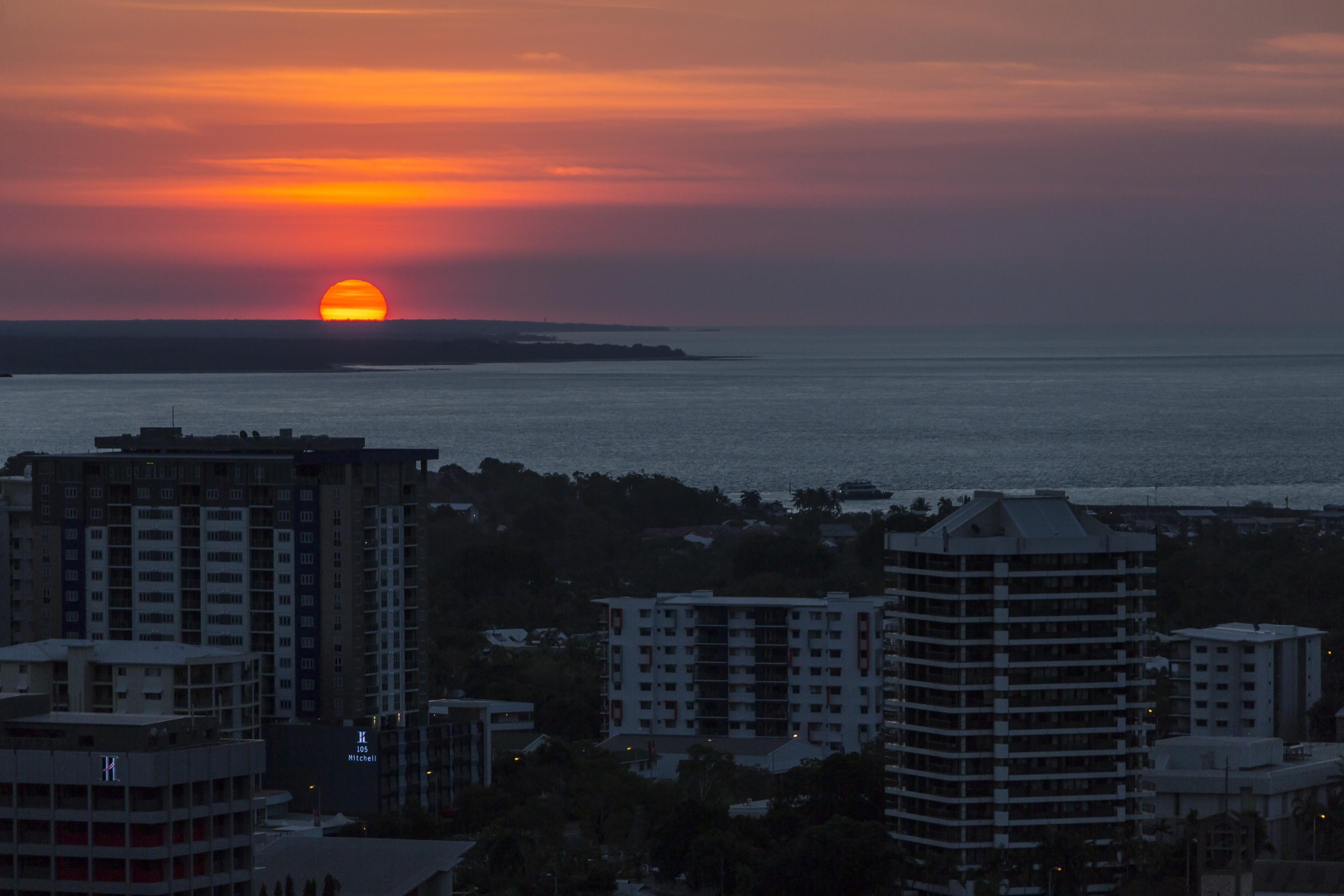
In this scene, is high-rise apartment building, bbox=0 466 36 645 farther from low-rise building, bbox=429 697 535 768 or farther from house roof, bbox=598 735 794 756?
house roof, bbox=598 735 794 756

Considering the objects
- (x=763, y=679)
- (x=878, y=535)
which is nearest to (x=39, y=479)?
(x=763, y=679)

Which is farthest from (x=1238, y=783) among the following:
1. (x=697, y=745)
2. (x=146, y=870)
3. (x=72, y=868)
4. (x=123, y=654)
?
(x=72, y=868)

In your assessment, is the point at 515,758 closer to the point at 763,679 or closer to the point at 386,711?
the point at 386,711

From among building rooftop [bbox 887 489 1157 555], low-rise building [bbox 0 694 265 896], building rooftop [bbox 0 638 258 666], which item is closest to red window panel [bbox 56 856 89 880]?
low-rise building [bbox 0 694 265 896]

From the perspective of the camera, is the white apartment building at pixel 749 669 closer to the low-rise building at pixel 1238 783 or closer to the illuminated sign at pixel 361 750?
the illuminated sign at pixel 361 750

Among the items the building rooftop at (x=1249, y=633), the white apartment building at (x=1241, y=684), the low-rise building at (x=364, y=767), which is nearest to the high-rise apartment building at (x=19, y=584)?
the low-rise building at (x=364, y=767)

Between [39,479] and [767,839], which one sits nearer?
[767,839]
